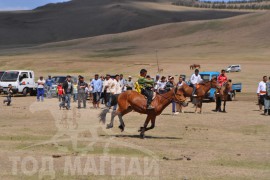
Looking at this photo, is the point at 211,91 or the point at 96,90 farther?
the point at 211,91

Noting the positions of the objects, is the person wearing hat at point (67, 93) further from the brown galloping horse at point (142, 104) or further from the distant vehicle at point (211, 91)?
the brown galloping horse at point (142, 104)

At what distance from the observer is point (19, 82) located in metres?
42.1

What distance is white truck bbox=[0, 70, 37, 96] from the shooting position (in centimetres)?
4181

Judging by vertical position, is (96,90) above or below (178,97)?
below

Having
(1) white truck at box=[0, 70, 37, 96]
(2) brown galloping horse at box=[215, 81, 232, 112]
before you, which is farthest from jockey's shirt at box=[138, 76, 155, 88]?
(1) white truck at box=[0, 70, 37, 96]

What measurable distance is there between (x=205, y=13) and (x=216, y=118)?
16944 centimetres

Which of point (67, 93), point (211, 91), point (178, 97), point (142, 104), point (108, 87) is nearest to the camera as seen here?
point (142, 104)

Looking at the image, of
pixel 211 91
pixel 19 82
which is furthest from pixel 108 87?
pixel 19 82

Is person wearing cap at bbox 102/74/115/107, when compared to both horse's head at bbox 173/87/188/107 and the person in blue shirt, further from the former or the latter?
horse's head at bbox 173/87/188/107

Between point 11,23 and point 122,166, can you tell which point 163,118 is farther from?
point 11,23

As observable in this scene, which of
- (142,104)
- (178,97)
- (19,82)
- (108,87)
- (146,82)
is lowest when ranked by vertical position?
(19,82)

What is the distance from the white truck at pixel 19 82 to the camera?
137ft

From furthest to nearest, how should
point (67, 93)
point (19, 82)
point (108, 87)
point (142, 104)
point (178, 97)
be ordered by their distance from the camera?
1. point (19, 82)
2. point (67, 93)
3. point (108, 87)
4. point (178, 97)
5. point (142, 104)

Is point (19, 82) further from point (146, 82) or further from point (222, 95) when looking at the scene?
point (146, 82)
